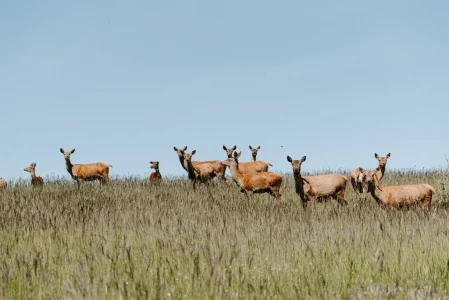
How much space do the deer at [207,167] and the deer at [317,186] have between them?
278 inches

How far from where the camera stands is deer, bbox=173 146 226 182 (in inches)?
784

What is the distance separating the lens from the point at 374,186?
1185 cm

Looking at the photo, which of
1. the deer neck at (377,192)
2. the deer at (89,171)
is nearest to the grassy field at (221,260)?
the deer neck at (377,192)

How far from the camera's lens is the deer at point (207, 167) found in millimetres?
19922

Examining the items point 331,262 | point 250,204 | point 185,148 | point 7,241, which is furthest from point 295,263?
point 185,148

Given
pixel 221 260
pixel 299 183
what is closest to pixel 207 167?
pixel 299 183

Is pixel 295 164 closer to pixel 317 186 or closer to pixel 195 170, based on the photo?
pixel 317 186

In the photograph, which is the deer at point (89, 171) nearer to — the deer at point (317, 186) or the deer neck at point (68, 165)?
the deer neck at point (68, 165)

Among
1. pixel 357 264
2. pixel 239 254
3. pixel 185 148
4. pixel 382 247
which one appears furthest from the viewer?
pixel 185 148

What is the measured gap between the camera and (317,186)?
13664mm

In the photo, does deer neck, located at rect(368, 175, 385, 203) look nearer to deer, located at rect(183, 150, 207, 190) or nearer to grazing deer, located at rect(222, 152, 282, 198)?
grazing deer, located at rect(222, 152, 282, 198)

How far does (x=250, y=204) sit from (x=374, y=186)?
8.91 ft

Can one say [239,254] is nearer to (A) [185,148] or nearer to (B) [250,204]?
(B) [250,204]

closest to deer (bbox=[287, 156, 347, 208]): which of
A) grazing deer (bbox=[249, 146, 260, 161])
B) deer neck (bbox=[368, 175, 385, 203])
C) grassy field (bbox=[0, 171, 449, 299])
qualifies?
deer neck (bbox=[368, 175, 385, 203])
